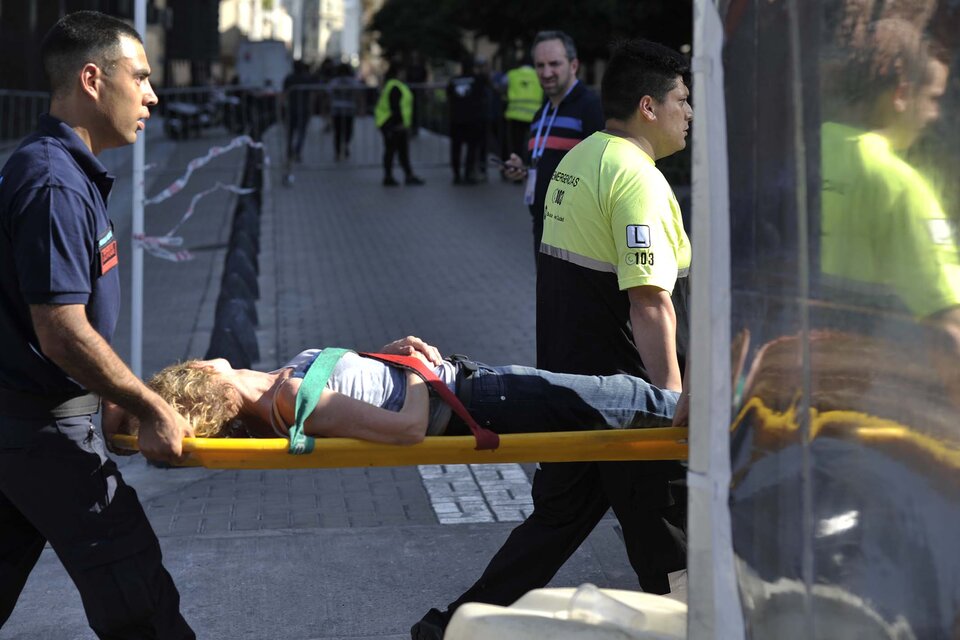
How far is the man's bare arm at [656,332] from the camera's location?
3611mm

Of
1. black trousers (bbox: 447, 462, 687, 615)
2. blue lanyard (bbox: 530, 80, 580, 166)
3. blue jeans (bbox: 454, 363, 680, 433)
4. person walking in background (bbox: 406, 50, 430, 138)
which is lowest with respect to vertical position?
black trousers (bbox: 447, 462, 687, 615)

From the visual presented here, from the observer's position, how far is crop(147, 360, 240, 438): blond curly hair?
3.35m

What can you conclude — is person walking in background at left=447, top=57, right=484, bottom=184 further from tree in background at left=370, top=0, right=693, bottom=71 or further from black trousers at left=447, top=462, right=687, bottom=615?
black trousers at left=447, top=462, right=687, bottom=615

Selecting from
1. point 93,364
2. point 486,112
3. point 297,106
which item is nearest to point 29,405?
→ point 93,364

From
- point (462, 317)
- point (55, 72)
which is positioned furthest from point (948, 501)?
point (462, 317)

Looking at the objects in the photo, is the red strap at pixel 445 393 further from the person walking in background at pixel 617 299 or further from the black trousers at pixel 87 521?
the black trousers at pixel 87 521

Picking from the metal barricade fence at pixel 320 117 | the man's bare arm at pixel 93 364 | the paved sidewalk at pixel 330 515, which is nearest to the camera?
the man's bare arm at pixel 93 364

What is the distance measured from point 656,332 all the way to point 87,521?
157 centimetres

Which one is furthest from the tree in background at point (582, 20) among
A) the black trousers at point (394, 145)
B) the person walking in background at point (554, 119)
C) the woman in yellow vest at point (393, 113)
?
the person walking in background at point (554, 119)

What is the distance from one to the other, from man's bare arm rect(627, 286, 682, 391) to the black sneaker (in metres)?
0.93

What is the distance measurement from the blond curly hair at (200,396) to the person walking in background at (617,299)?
93 cm

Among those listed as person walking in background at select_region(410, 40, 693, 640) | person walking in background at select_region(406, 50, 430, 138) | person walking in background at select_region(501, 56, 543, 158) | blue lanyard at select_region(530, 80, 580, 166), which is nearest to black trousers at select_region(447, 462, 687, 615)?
person walking in background at select_region(410, 40, 693, 640)

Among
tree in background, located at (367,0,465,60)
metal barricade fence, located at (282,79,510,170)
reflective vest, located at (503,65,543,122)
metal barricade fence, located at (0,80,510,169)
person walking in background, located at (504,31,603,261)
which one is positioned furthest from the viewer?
tree in background, located at (367,0,465,60)

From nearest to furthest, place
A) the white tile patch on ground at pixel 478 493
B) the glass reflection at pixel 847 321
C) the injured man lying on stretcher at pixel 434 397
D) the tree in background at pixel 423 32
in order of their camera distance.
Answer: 1. the glass reflection at pixel 847 321
2. the injured man lying on stretcher at pixel 434 397
3. the white tile patch on ground at pixel 478 493
4. the tree in background at pixel 423 32
